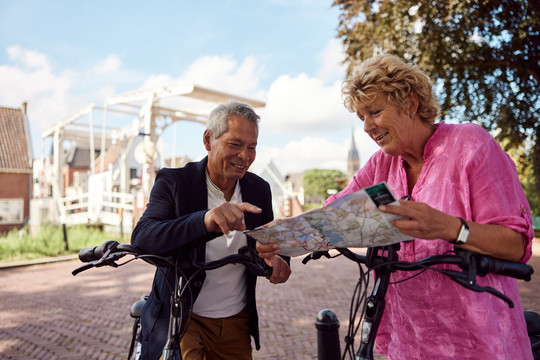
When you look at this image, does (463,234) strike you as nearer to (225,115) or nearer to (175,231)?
(175,231)

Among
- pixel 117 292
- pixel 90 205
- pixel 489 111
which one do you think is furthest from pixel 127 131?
pixel 489 111

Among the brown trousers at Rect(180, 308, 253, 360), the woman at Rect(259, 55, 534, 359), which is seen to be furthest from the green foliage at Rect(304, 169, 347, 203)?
the woman at Rect(259, 55, 534, 359)

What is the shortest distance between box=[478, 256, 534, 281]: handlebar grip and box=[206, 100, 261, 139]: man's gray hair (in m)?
1.17

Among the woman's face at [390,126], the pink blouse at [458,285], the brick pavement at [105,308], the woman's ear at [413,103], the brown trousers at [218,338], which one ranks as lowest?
the brick pavement at [105,308]

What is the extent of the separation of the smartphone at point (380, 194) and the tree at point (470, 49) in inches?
348

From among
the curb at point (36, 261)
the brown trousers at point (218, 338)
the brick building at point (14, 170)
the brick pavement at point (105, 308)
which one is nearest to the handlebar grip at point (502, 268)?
the brown trousers at point (218, 338)

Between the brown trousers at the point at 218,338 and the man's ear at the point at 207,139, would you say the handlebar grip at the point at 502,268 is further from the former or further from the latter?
the man's ear at the point at 207,139

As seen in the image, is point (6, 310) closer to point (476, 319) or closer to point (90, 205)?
point (476, 319)

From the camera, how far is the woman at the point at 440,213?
1338 mm

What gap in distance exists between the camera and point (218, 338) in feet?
6.65

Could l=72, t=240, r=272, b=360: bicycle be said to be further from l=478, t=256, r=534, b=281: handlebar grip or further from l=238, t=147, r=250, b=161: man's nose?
l=478, t=256, r=534, b=281: handlebar grip

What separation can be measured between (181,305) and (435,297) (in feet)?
3.01

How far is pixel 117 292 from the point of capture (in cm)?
830

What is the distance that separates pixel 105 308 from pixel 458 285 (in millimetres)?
6677
